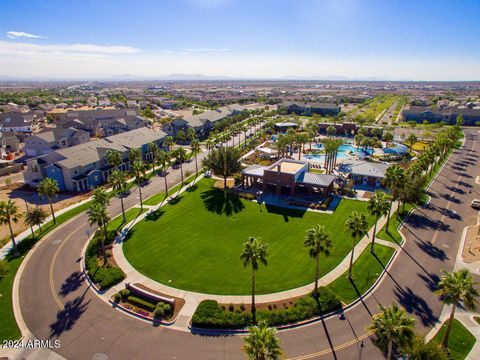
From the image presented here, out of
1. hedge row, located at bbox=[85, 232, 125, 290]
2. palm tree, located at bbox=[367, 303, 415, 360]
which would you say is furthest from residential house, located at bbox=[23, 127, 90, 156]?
palm tree, located at bbox=[367, 303, 415, 360]

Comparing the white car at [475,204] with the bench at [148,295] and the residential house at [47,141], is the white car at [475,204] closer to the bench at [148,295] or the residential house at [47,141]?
the bench at [148,295]

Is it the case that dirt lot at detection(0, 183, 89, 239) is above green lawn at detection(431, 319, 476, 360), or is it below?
below

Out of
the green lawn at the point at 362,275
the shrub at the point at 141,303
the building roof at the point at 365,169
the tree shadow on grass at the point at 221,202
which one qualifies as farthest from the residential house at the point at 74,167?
the green lawn at the point at 362,275

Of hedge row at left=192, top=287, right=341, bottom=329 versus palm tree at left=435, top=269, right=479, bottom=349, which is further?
hedge row at left=192, top=287, right=341, bottom=329

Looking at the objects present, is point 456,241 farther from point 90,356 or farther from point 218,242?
point 90,356

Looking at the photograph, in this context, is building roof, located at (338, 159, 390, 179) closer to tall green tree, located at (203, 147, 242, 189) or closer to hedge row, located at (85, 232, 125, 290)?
tall green tree, located at (203, 147, 242, 189)

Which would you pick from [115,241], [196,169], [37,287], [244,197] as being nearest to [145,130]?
[196,169]
